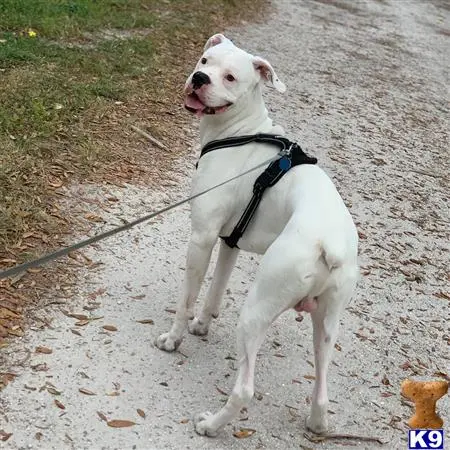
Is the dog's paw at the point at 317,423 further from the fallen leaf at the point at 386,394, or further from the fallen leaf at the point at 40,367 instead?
the fallen leaf at the point at 40,367

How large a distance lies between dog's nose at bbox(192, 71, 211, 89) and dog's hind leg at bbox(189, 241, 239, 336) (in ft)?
3.20

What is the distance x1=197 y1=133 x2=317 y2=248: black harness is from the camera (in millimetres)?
3814

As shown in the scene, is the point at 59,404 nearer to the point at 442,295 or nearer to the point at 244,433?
the point at 244,433

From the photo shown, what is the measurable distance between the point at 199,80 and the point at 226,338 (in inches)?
65.1

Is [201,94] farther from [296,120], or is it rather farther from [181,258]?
[296,120]

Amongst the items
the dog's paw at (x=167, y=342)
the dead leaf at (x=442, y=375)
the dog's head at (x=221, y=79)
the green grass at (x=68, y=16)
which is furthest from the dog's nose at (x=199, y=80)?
the green grass at (x=68, y=16)

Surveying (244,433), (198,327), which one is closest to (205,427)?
(244,433)

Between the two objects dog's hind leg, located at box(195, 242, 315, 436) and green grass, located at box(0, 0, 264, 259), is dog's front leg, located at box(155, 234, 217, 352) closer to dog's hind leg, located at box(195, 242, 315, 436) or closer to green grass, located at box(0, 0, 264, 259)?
dog's hind leg, located at box(195, 242, 315, 436)

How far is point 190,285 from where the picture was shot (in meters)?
4.01

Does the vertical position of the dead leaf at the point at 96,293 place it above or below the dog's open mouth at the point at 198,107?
below

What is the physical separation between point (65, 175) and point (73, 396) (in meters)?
2.57

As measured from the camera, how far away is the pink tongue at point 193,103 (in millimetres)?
3951

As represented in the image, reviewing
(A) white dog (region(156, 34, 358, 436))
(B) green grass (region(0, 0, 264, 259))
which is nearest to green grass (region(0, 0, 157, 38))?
(B) green grass (region(0, 0, 264, 259))

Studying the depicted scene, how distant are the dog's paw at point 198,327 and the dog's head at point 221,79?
1.32 metres
